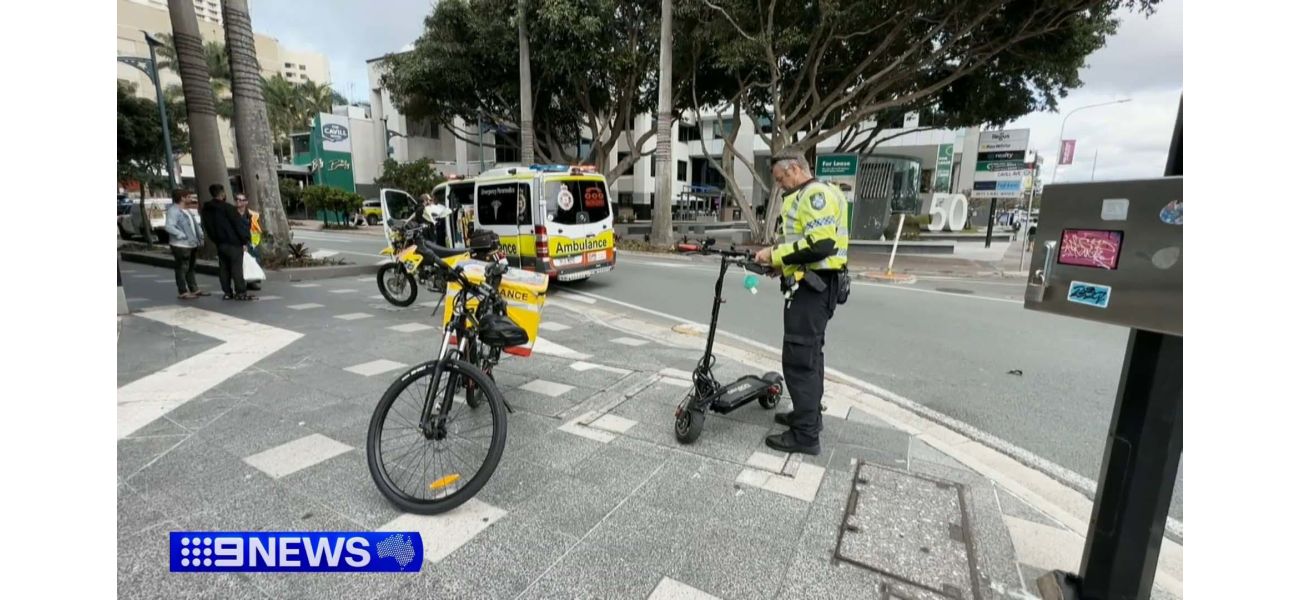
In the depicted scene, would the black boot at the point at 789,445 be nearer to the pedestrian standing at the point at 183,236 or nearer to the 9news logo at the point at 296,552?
the 9news logo at the point at 296,552

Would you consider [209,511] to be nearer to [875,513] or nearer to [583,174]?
[875,513]

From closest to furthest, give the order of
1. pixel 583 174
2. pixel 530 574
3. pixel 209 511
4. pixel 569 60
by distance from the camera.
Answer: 1. pixel 530 574
2. pixel 209 511
3. pixel 583 174
4. pixel 569 60

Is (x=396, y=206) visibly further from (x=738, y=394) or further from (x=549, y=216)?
(x=738, y=394)

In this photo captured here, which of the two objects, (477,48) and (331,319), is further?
(477,48)

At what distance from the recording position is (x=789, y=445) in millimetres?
3141

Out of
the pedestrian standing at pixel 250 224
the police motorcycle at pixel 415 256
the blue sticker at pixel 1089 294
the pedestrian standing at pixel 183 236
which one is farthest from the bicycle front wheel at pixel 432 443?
the pedestrian standing at pixel 183 236

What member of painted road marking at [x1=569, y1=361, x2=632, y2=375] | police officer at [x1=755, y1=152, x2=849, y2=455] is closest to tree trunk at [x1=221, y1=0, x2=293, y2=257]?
painted road marking at [x1=569, y1=361, x2=632, y2=375]

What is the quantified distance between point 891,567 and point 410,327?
5511 millimetres

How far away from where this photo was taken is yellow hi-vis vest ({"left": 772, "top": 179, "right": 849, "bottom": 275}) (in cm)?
290

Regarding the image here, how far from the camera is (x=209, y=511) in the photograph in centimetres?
247

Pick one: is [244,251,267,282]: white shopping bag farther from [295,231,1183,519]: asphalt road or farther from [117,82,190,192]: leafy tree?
[117,82,190,192]: leafy tree

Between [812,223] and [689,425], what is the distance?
1373 millimetres

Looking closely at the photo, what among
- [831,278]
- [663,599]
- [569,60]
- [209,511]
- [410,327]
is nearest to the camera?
[663,599]

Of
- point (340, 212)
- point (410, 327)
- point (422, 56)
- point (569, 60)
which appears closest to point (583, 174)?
point (410, 327)
